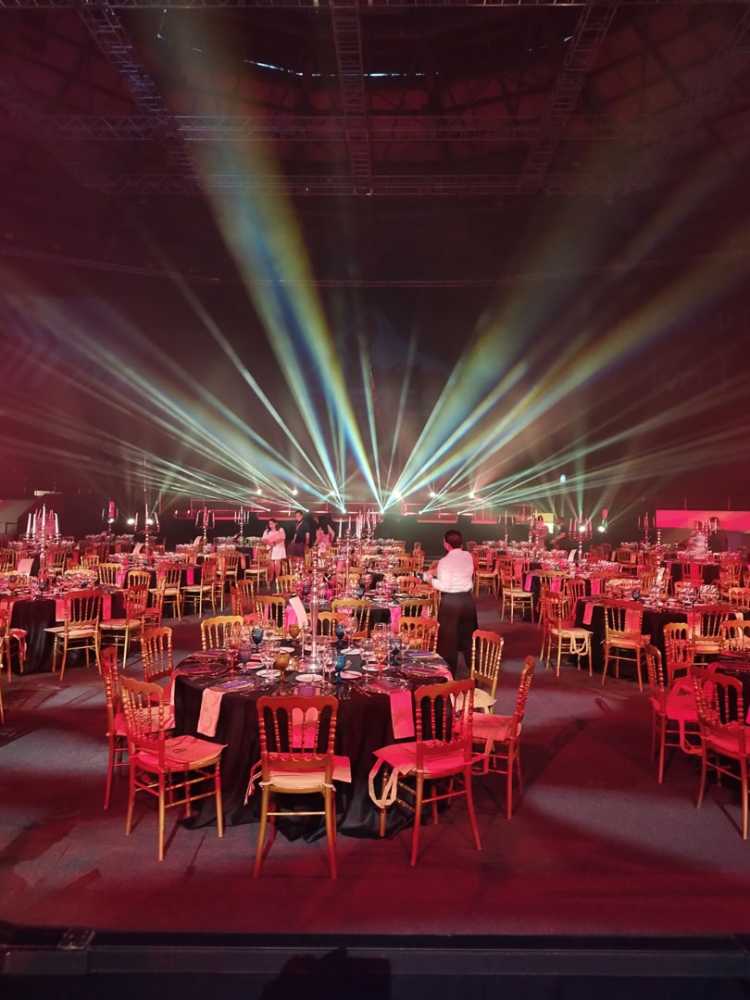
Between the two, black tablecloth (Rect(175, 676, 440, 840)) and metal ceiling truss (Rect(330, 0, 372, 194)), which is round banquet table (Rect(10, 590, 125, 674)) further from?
metal ceiling truss (Rect(330, 0, 372, 194))

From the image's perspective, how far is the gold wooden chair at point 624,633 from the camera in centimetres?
667

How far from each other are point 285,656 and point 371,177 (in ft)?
31.9

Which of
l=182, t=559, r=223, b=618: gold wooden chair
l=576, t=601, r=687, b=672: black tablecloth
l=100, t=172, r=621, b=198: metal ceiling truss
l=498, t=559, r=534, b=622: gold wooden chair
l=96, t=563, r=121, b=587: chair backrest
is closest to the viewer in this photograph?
l=576, t=601, r=687, b=672: black tablecloth

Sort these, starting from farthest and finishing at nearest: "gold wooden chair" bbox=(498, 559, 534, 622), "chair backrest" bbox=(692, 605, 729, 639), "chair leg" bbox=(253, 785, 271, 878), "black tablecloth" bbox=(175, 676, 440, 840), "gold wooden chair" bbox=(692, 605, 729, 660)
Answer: "gold wooden chair" bbox=(498, 559, 534, 622), "chair backrest" bbox=(692, 605, 729, 639), "gold wooden chair" bbox=(692, 605, 729, 660), "black tablecloth" bbox=(175, 676, 440, 840), "chair leg" bbox=(253, 785, 271, 878)

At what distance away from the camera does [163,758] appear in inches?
139

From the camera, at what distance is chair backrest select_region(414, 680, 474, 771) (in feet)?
11.4

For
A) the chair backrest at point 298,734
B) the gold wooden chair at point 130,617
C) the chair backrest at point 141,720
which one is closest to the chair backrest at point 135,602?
the gold wooden chair at point 130,617

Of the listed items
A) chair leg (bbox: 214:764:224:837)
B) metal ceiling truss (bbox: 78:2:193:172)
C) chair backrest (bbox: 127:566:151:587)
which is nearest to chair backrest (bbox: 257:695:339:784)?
chair leg (bbox: 214:764:224:837)

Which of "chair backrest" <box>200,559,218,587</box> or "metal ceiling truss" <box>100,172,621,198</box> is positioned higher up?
"metal ceiling truss" <box>100,172,621,198</box>

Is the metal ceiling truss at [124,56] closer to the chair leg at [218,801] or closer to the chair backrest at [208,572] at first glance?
the chair backrest at [208,572]

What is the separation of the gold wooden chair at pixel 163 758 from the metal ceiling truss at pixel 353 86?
23.6ft

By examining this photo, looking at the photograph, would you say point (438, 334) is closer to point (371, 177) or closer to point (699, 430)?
point (371, 177)

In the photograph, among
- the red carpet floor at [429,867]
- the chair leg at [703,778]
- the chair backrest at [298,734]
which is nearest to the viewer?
the red carpet floor at [429,867]

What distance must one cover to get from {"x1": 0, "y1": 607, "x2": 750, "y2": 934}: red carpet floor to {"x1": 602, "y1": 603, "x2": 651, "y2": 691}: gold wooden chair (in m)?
1.84
